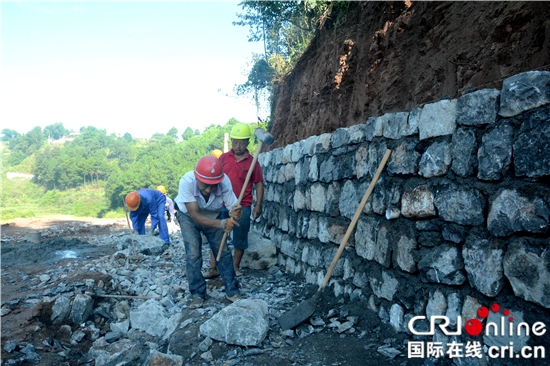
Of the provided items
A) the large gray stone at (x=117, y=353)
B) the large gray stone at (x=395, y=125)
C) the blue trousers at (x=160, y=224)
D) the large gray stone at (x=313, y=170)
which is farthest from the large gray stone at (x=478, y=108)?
the blue trousers at (x=160, y=224)

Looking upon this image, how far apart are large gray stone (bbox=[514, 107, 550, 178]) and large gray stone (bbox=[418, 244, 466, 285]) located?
2.18ft

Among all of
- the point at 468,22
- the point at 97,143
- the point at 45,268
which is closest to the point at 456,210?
the point at 468,22

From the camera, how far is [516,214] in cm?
178

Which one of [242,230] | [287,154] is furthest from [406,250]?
[287,154]

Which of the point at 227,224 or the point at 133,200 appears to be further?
the point at 133,200

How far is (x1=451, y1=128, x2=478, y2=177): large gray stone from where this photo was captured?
2059mm

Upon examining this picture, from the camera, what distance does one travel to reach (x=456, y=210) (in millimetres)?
2135

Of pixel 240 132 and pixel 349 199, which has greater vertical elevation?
pixel 240 132

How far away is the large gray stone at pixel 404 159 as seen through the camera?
2.52 m

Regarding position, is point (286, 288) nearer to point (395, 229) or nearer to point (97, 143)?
point (395, 229)

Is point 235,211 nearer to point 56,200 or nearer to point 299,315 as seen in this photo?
point 299,315

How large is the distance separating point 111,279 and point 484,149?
4.38 m

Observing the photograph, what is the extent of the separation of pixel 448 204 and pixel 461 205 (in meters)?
0.10

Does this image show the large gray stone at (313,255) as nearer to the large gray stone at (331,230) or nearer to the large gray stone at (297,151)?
the large gray stone at (331,230)
